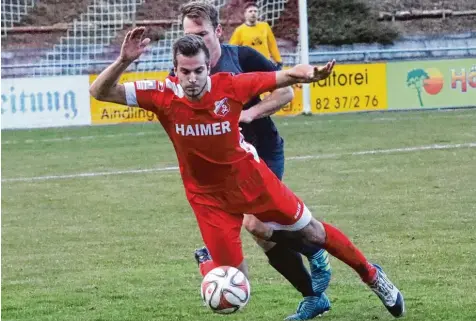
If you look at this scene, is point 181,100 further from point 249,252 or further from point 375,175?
point 375,175

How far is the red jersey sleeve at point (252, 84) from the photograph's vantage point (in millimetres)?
5758

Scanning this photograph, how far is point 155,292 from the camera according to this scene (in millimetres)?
7234

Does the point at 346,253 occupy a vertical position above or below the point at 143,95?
below

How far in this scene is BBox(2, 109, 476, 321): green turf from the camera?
269 inches

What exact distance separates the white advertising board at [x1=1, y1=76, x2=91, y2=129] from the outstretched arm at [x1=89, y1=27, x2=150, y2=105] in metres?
16.3

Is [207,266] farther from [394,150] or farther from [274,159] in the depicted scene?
[394,150]

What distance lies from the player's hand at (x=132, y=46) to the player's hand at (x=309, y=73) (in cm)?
82

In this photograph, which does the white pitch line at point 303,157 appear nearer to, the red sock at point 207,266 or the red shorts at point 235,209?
the red sock at point 207,266

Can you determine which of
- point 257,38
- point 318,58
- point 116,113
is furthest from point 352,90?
point 116,113

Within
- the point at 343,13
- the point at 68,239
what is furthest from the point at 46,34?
the point at 68,239

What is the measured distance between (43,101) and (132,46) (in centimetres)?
1675

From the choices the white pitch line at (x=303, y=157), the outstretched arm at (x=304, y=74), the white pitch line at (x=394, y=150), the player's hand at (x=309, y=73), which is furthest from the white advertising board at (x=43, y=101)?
the player's hand at (x=309, y=73)

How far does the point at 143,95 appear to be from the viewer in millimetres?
5883

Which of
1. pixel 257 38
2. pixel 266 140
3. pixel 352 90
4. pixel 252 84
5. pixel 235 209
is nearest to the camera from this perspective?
pixel 252 84
